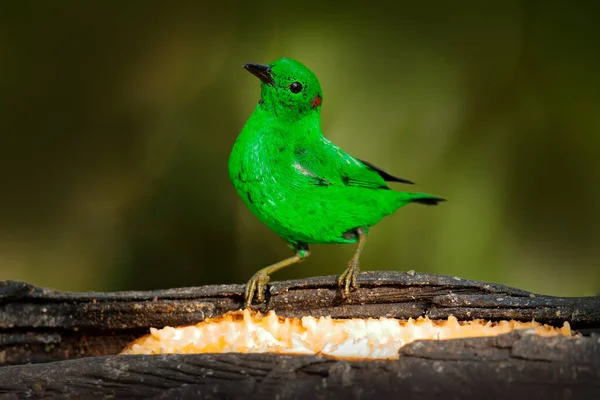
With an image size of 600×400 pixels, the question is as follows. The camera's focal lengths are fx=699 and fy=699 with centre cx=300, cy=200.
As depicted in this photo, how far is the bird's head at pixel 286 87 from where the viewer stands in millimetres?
1660

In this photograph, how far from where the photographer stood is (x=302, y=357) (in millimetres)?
1052

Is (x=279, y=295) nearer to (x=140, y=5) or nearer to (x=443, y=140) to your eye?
(x=443, y=140)

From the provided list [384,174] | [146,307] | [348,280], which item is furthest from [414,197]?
Result: [146,307]

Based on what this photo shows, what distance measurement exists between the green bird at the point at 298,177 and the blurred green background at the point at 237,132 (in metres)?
1.08

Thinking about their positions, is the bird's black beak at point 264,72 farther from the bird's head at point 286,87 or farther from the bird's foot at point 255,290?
the bird's foot at point 255,290

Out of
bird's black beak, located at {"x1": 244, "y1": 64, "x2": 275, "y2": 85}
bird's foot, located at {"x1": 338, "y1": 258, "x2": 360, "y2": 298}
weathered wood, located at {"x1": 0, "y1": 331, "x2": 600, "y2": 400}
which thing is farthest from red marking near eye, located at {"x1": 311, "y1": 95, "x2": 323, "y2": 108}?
weathered wood, located at {"x1": 0, "y1": 331, "x2": 600, "y2": 400}

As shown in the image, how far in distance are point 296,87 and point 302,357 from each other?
80 cm

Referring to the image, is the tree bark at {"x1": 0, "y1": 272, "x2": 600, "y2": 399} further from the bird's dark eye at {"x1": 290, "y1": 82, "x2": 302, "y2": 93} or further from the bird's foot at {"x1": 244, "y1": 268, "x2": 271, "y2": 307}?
the bird's dark eye at {"x1": 290, "y1": 82, "x2": 302, "y2": 93}

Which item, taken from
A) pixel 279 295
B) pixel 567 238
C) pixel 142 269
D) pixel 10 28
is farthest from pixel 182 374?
pixel 10 28

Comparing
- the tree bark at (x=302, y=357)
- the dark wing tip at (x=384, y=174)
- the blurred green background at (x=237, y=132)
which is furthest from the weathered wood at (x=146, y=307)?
the blurred green background at (x=237, y=132)

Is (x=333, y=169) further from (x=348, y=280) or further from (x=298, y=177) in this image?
(x=348, y=280)

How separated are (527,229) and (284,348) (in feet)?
5.56

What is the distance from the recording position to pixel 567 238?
2.75 metres

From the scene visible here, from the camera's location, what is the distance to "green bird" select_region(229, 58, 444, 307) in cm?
162
